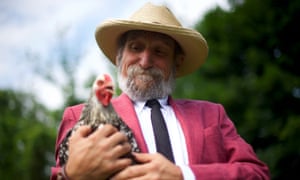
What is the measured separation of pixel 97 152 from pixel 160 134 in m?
0.48

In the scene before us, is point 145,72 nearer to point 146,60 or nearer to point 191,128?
point 146,60

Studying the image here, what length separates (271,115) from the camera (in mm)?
14875

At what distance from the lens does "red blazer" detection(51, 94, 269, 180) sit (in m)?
2.70

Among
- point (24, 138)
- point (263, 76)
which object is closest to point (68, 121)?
point (263, 76)

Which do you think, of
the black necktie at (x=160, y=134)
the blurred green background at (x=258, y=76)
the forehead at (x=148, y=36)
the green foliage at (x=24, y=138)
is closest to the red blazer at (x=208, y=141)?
the black necktie at (x=160, y=134)

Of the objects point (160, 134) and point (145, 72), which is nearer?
point (160, 134)

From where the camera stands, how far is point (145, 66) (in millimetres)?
2965

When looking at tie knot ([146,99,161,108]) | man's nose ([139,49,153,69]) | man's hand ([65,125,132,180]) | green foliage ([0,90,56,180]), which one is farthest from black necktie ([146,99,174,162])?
green foliage ([0,90,56,180])

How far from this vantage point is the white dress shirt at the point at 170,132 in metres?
2.77

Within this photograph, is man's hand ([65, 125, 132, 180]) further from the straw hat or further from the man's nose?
the straw hat

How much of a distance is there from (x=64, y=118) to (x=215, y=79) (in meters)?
15.9

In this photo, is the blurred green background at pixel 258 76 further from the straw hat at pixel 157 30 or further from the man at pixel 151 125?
the man at pixel 151 125

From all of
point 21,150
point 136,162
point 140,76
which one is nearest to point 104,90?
point 136,162

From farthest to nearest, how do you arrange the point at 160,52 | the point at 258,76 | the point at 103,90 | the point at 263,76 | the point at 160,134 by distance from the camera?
1. the point at 258,76
2. the point at 263,76
3. the point at 160,52
4. the point at 160,134
5. the point at 103,90
